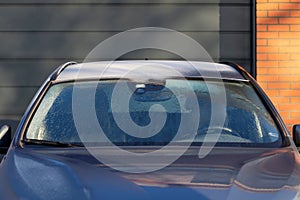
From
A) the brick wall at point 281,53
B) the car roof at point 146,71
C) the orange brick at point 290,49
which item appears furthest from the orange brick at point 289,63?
the car roof at point 146,71

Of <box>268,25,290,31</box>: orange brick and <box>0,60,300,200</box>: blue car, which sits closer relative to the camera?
<box>0,60,300,200</box>: blue car

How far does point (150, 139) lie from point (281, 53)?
392 centimetres

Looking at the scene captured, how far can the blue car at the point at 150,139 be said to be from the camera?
2598 millimetres

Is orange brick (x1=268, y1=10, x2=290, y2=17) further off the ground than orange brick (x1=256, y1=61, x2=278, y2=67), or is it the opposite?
orange brick (x1=268, y1=10, x2=290, y2=17)

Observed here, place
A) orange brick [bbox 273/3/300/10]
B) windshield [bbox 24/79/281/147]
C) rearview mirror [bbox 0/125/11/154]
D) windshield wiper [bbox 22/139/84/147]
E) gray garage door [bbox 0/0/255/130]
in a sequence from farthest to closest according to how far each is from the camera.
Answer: gray garage door [bbox 0/0/255/130] < orange brick [bbox 273/3/300/10] < rearview mirror [bbox 0/125/11/154] < windshield [bbox 24/79/281/147] < windshield wiper [bbox 22/139/84/147]

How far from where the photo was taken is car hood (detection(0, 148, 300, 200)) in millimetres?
2520

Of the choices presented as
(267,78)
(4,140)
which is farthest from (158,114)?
(267,78)

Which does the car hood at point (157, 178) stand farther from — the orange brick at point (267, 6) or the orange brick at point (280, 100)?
the orange brick at point (267, 6)

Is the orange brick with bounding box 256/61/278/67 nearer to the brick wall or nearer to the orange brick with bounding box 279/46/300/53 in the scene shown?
the brick wall

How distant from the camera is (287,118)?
22.6 feet

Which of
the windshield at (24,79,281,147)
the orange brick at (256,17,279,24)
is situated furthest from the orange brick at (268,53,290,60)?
the windshield at (24,79,281,147)

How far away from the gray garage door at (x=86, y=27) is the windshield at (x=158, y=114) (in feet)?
11.0

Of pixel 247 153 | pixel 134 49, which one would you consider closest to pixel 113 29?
pixel 134 49

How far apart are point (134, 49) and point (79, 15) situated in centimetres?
78
